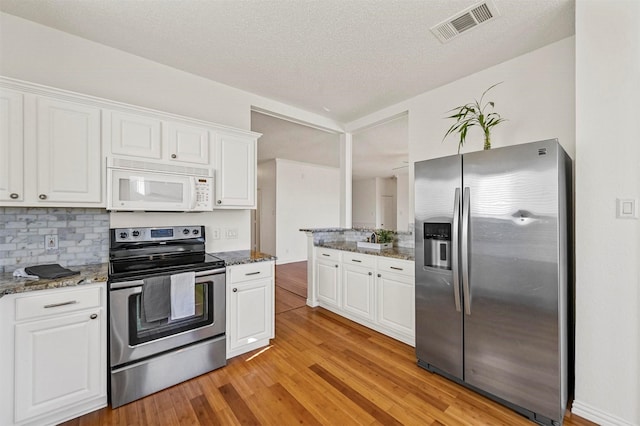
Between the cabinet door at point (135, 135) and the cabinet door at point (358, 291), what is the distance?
7.56ft

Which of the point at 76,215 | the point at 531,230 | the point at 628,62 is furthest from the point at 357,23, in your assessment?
the point at 76,215

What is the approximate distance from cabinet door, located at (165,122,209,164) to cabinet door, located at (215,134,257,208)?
0.39ft

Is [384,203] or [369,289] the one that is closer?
[369,289]

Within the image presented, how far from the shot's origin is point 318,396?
1.96m

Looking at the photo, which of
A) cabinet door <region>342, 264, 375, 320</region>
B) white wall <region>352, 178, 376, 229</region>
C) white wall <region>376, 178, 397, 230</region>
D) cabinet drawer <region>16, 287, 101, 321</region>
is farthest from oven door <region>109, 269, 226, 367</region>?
white wall <region>352, 178, 376, 229</region>

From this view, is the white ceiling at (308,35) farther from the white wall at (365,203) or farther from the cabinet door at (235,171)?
the white wall at (365,203)

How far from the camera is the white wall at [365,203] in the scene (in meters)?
10.7

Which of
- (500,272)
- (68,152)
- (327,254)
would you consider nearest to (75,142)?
(68,152)

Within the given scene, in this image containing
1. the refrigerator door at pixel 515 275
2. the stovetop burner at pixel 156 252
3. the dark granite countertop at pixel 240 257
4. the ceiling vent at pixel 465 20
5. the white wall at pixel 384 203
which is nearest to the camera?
the refrigerator door at pixel 515 275

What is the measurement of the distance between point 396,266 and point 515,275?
1122 millimetres

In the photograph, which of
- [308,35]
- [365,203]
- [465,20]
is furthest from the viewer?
[365,203]

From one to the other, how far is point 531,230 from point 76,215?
3.29 metres

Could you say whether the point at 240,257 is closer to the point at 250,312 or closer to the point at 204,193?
the point at 250,312

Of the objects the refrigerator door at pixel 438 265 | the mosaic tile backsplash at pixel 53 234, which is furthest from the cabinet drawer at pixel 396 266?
the mosaic tile backsplash at pixel 53 234
